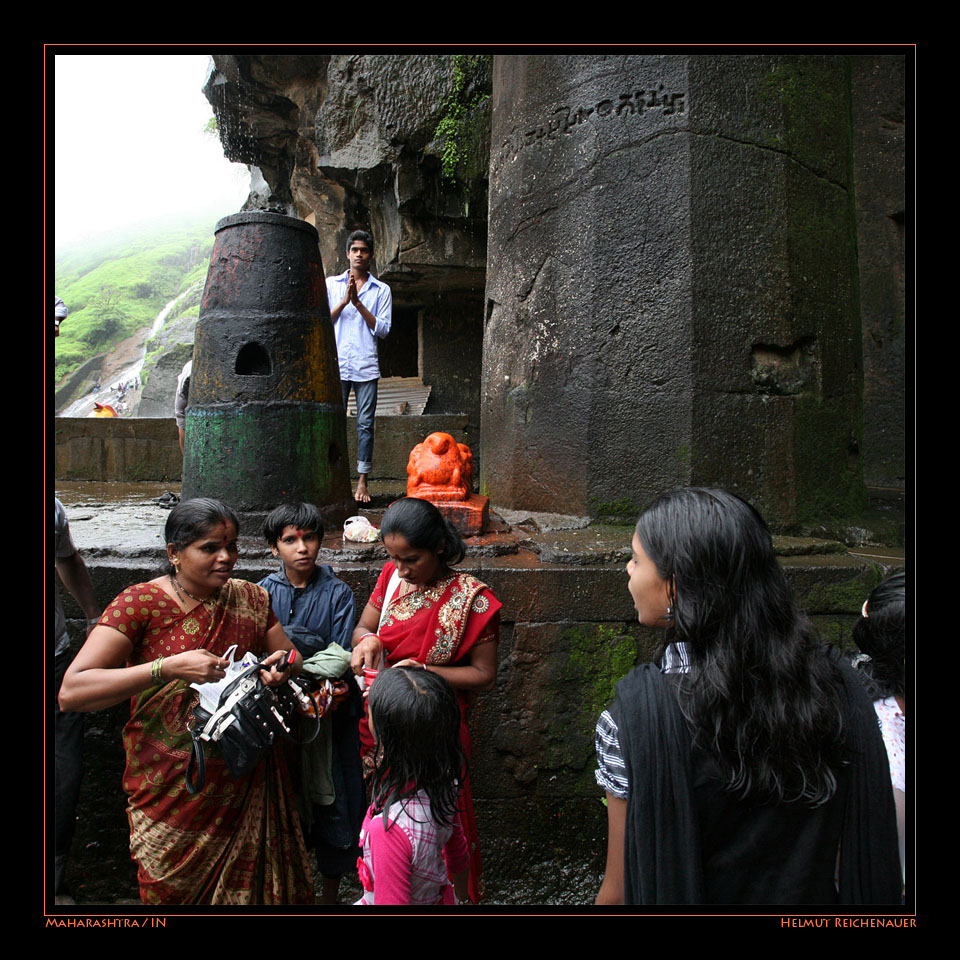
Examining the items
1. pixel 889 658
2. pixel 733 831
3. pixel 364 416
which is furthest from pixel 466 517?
pixel 733 831

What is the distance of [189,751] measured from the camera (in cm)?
195

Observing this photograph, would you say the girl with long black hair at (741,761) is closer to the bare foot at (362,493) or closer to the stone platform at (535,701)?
the stone platform at (535,701)

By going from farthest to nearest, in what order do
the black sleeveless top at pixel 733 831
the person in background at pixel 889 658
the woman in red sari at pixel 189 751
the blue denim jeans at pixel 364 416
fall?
the blue denim jeans at pixel 364 416
the woman in red sari at pixel 189 751
the person in background at pixel 889 658
the black sleeveless top at pixel 733 831

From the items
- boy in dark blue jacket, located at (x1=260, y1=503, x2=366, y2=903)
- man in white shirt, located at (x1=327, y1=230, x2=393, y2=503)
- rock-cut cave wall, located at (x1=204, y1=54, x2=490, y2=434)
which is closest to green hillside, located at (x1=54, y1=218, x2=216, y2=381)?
rock-cut cave wall, located at (x1=204, y1=54, x2=490, y2=434)

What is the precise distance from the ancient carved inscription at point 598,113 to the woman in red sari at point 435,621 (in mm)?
2463

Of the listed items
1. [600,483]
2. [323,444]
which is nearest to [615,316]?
[600,483]

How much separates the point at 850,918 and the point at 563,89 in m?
3.70

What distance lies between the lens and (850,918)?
126 centimetres

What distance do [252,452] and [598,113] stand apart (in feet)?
7.87

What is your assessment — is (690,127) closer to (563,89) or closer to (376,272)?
(563,89)

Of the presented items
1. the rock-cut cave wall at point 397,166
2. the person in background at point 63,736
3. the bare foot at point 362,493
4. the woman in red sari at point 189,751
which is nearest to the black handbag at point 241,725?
the woman in red sari at point 189,751

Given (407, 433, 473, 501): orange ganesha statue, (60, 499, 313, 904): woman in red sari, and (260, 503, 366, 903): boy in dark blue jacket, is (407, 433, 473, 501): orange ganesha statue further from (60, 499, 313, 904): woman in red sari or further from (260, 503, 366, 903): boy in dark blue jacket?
(60, 499, 313, 904): woman in red sari

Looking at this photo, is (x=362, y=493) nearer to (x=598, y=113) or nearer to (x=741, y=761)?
(x=598, y=113)

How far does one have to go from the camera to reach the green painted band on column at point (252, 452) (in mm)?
3143
